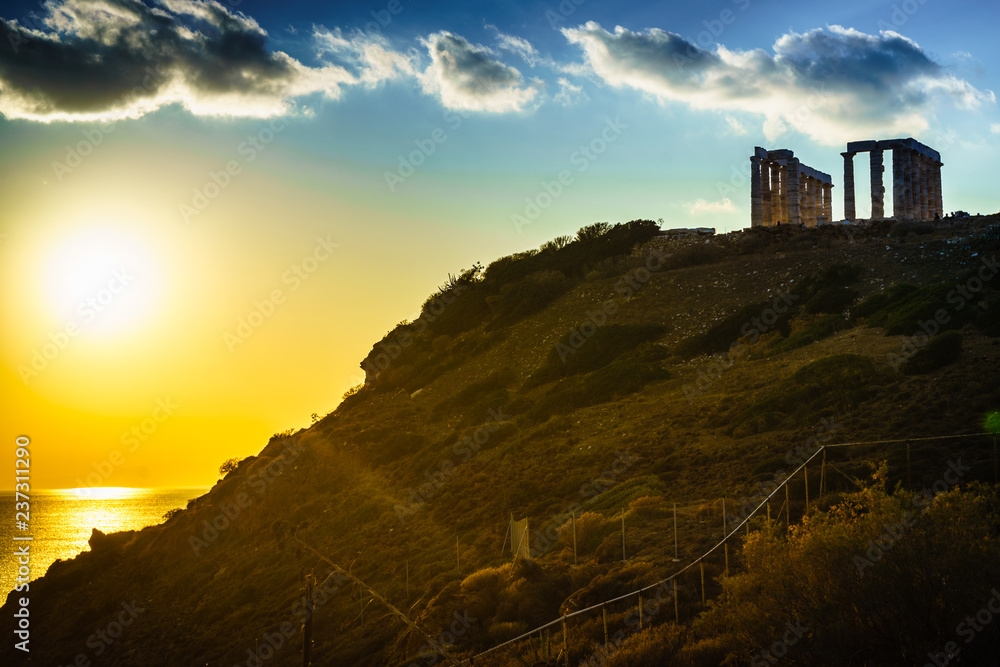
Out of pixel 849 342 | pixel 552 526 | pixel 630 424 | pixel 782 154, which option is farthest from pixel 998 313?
pixel 782 154

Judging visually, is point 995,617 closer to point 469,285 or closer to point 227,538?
point 227,538

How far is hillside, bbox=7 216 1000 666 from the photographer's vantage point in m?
20.3

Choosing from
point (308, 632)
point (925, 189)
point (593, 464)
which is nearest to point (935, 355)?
point (593, 464)

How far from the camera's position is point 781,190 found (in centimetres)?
6850

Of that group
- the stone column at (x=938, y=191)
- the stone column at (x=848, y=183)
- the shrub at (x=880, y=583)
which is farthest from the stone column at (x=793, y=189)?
the shrub at (x=880, y=583)

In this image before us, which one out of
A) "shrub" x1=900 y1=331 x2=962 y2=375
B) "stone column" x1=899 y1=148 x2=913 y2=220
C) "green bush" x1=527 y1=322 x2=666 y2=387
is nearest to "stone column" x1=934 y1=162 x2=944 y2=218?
"stone column" x1=899 y1=148 x2=913 y2=220

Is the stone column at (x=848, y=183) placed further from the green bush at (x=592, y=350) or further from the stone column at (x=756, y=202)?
the green bush at (x=592, y=350)

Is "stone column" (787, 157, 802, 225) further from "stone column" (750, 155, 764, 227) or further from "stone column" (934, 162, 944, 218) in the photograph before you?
"stone column" (934, 162, 944, 218)

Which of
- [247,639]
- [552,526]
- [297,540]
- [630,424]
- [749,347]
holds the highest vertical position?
[749,347]

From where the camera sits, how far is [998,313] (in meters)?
33.8

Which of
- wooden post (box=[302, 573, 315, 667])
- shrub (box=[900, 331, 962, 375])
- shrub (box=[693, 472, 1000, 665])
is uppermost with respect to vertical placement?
shrub (box=[900, 331, 962, 375])

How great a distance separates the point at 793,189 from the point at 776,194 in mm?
2327

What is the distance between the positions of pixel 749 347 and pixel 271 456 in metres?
28.4

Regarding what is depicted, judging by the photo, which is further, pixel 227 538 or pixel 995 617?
pixel 227 538
